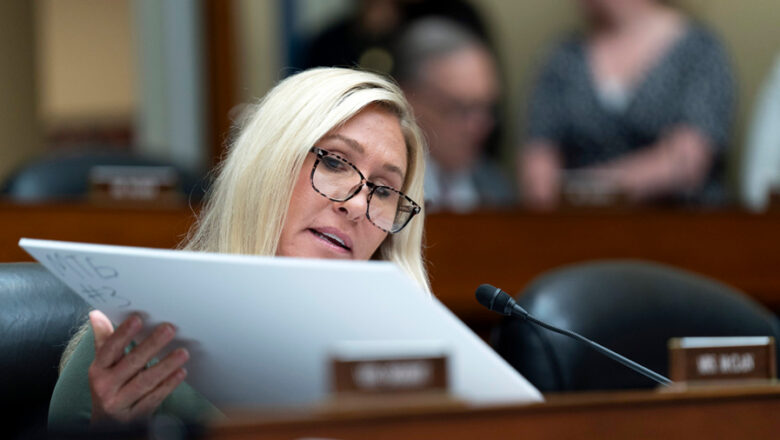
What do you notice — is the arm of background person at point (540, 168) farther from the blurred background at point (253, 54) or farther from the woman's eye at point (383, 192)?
the woman's eye at point (383, 192)

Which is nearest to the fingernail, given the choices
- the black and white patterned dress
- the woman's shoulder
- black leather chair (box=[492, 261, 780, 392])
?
black leather chair (box=[492, 261, 780, 392])

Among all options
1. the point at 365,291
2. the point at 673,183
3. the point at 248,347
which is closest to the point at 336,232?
the point at 248,347

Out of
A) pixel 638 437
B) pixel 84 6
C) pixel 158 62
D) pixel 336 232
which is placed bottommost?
pixel 638 437

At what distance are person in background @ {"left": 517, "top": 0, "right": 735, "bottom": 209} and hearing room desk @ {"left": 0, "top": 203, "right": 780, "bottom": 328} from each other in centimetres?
47

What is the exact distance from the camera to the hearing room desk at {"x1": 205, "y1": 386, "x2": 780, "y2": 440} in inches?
25.6

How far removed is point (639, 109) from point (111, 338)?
8.66 feet

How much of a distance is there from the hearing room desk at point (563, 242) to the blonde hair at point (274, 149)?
88cm

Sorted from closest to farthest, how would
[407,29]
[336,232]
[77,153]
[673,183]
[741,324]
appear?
[336,232] → [741,324] → [77,153] → [673,183] → [407,29]

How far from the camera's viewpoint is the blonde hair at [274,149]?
131 cm

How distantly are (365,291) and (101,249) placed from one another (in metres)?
0.27

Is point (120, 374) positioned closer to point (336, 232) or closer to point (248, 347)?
point (248, 347)

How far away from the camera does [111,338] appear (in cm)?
96

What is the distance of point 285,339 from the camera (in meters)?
0.89

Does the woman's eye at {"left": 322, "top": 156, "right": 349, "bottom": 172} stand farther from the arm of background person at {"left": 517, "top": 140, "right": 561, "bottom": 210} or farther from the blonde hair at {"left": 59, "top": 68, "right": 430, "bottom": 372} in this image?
the arm of background person at {"left": 517, "top": 140, "right": 561, "bottom": 210}
